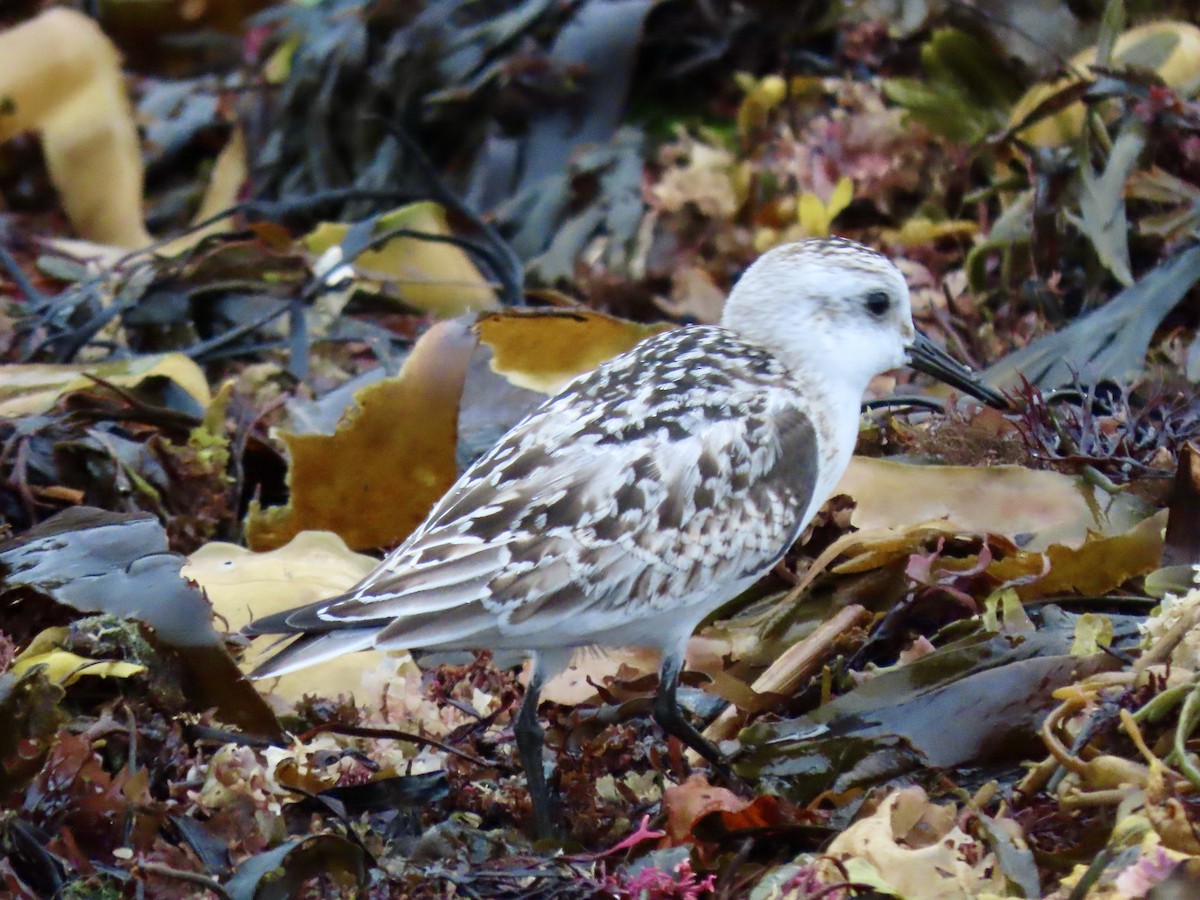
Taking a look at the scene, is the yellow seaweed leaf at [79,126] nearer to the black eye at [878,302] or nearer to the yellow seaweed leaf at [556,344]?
the yellow seaweed leaf at [556,344]

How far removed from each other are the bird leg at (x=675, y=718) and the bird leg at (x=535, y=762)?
0.67 feet

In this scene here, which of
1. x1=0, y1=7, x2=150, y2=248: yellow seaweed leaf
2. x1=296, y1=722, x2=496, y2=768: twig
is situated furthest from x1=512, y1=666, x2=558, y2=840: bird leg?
x1=0, y1=7, x2=150, y2=248: yellow seaweed leaf

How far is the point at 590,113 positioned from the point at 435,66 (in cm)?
58

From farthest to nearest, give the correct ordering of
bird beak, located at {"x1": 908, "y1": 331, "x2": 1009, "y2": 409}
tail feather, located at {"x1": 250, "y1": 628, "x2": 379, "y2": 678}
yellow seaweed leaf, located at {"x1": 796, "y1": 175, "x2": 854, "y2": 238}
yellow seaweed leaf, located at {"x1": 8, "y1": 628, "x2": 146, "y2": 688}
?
yellow seaweed leaf, located at {"x1": 796, "y1": 175, "x2": 854, "y2": 238} < bird beak, located at {"x1": 908, "y1": 331, "x2": 1009, "y2": 409} < yellow seaweed leaf, located at {"x1": 8, "y1": 628, "x2": 146, "y2": 688} < tail feather, located at {"x1": 250, "y1": 628, "x2": 379, "y2": 678}

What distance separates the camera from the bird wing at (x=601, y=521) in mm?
2348

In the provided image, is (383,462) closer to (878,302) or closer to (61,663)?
(61,663)

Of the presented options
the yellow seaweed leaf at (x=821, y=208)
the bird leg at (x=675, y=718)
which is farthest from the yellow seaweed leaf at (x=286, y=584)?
the yellow seaweed leaf at (x=821, y=208)

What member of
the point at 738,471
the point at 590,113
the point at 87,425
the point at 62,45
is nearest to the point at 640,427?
the point at 738,471

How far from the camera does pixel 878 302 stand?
2.80 m

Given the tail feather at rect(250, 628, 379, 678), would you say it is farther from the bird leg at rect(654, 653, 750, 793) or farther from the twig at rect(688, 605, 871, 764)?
the twig at rect(688, 605, 871, 764)

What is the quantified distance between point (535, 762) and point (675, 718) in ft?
0.81

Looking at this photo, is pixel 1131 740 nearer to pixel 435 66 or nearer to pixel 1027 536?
pixel 1027 536

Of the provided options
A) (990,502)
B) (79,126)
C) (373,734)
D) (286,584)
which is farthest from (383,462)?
(79,126)

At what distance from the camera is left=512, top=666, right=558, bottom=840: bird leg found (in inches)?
92.7
